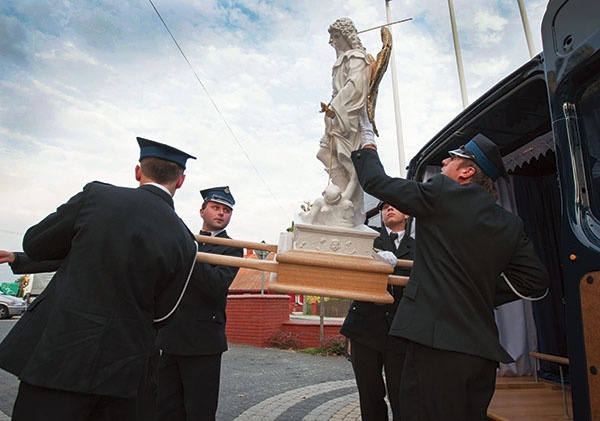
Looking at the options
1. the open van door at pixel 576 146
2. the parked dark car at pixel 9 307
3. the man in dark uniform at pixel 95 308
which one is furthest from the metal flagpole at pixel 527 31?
the parked dark car at pixel 9 307

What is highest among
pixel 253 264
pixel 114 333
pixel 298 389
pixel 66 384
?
pixel 253 264

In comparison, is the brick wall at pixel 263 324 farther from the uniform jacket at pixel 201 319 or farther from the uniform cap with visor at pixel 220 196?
the uniform jacket at pixel 201 319

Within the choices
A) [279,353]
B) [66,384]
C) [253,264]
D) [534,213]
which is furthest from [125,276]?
[279,353]

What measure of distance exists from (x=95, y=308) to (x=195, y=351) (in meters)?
1.02

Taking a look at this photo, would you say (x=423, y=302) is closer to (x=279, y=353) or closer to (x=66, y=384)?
(x=66, y=384)

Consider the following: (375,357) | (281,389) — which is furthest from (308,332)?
(375,357)

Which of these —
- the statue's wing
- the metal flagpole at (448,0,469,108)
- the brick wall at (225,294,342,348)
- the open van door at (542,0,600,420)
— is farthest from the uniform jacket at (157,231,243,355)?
the metal flagpole at (448,0,469,108)

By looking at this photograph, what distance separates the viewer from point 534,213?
4.14 metres

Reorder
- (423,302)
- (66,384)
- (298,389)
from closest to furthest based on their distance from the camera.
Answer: (66,384)
(423,302)
(298,389)

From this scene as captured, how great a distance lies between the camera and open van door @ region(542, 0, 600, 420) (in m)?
1.58

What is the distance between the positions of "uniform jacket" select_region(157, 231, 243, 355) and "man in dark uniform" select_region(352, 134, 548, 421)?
111 centimetres

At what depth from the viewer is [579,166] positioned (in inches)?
69.7

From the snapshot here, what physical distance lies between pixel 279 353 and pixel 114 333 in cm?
715

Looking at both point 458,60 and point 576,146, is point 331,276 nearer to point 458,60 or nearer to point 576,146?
point 576,146
